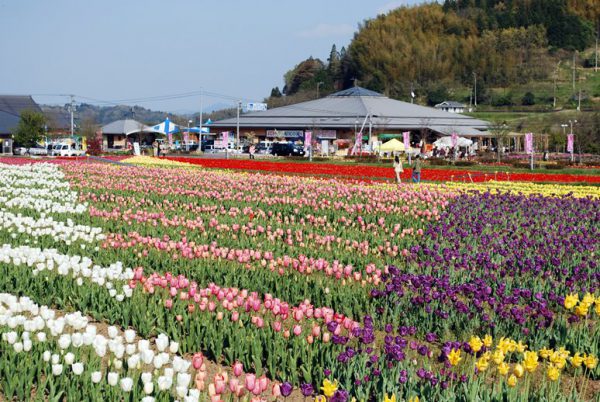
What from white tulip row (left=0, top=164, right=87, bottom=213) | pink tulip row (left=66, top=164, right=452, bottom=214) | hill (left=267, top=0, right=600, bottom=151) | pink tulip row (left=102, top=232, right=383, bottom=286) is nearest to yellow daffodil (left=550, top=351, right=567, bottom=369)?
pink tulip row (left=102, top=232, right=383, bottom=286)

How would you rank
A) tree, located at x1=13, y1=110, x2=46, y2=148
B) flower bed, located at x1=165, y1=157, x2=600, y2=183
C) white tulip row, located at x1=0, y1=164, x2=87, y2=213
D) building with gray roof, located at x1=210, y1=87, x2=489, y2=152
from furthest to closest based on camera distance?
building with gray roof, located at x1=210, y1=87, x2=489, y2=152
tree, located at x1=13, y1=110, x2=46, y2=148
flower bed, located at x1=165, y1=157, x2=600, y2=183
white tulip row, located at x1=0, y1=164, x2=87, y2=213

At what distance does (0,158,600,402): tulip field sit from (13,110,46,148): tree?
56843 mm

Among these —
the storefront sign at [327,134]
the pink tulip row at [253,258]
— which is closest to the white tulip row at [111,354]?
the pink tulip row at [253,258]

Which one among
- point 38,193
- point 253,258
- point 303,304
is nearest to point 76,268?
point 253,258

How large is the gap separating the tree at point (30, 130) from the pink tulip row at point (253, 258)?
6186 centimetres

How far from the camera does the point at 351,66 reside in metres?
145

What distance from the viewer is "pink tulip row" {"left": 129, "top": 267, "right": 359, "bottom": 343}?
6.51 m

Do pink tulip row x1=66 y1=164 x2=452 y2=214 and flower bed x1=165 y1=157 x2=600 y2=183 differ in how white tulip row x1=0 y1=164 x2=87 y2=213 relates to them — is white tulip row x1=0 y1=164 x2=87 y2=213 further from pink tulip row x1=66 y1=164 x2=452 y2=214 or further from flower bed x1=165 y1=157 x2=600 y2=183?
flower bed x1=165 y1=157 x2=600 y2=183

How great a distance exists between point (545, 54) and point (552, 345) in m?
140

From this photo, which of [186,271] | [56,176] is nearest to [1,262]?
[186,271]

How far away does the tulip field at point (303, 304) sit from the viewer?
17.4ft

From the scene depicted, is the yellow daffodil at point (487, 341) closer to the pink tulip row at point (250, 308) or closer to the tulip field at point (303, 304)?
the tulip field at point (303, 304)

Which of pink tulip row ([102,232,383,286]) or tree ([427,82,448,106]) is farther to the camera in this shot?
Answer: tree ([427,82,448,106])

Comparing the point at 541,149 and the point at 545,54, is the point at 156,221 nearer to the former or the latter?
the point at 541,149
